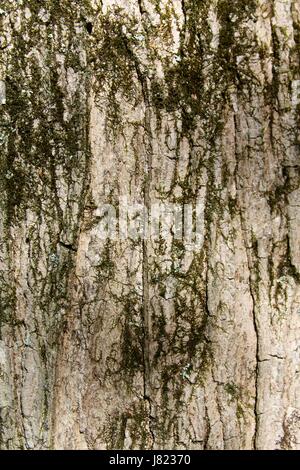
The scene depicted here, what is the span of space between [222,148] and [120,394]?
2.84 feet

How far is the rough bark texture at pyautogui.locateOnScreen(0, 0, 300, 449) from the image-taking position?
1.81 m

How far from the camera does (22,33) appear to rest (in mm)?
1835

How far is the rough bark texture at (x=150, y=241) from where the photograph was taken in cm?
181

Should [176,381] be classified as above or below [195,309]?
below

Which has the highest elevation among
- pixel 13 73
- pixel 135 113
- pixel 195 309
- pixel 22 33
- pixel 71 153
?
pixel 22 33

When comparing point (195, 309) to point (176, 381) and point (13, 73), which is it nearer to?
point (176, 381)

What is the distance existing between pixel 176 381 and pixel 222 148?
0.77 m

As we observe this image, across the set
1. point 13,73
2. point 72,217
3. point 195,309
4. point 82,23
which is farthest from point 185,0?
point 195,309

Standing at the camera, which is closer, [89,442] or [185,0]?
[185,0]

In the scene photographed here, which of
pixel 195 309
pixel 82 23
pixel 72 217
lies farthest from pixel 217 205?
pixel 82 23

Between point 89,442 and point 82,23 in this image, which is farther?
point 89,442

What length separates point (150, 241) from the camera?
187 centimetres
